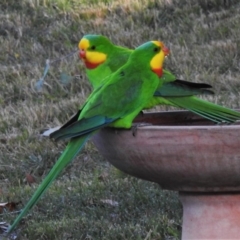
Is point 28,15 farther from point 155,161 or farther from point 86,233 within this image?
point 155,161

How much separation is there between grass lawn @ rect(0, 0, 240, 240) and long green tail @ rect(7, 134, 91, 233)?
1060 mm

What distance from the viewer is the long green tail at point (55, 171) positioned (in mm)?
2756

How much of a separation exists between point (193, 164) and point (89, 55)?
1.12m

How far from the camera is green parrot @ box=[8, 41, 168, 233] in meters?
2.79

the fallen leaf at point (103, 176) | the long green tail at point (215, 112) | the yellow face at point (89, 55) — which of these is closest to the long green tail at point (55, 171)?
the long green tail at point (215, 112)

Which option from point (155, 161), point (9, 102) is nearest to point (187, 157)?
point (155, 161)

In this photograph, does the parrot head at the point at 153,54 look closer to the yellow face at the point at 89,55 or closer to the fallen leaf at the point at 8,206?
the yellow face at the point at 89,55

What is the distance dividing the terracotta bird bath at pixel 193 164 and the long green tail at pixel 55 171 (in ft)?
0.42

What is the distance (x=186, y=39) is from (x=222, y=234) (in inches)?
172

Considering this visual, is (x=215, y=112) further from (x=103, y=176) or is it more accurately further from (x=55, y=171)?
(x=103, y=176)

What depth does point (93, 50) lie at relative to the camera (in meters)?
3.66

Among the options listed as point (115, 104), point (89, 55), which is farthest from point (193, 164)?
point (89, 55)

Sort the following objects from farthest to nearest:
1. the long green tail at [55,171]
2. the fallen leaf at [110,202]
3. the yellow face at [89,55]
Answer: the fallen leaf at [110,202] < the yellow face at [89,55] < the long green tail at [55,171]

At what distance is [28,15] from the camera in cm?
798
